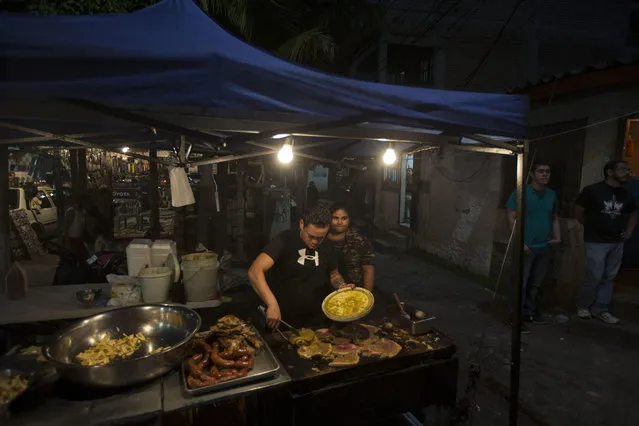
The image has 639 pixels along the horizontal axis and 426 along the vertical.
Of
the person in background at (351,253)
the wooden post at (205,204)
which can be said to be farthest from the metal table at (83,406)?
the wooden post at (205,204)

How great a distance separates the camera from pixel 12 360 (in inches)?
99.2

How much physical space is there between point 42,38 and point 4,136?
3511mm

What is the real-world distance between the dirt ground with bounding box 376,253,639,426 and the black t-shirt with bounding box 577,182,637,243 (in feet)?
4.73

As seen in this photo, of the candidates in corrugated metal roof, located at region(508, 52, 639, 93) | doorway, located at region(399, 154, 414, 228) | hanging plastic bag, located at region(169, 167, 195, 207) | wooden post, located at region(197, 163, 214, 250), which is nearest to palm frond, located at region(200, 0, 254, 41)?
wooden post, located at region(197, 163, 214, 250)

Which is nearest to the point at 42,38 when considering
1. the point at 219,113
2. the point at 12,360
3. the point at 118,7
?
Answer: the point at 219,113

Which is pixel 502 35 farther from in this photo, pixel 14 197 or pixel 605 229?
pixel 14 197

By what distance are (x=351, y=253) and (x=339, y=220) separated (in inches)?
18.1

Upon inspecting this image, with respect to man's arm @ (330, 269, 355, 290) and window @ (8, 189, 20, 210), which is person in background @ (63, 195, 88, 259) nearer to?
man's arm @ (330, 269, 355, 290)

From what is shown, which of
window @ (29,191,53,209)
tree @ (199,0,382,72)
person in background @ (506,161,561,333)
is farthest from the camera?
window @ (29,191,53,209)

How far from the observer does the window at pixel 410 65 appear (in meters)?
11.8

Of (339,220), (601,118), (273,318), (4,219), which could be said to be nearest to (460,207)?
(601,118)

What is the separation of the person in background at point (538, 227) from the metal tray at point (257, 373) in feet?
14.3

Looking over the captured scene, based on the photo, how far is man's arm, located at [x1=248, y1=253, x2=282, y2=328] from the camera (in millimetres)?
3213

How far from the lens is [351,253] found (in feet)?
14.8
